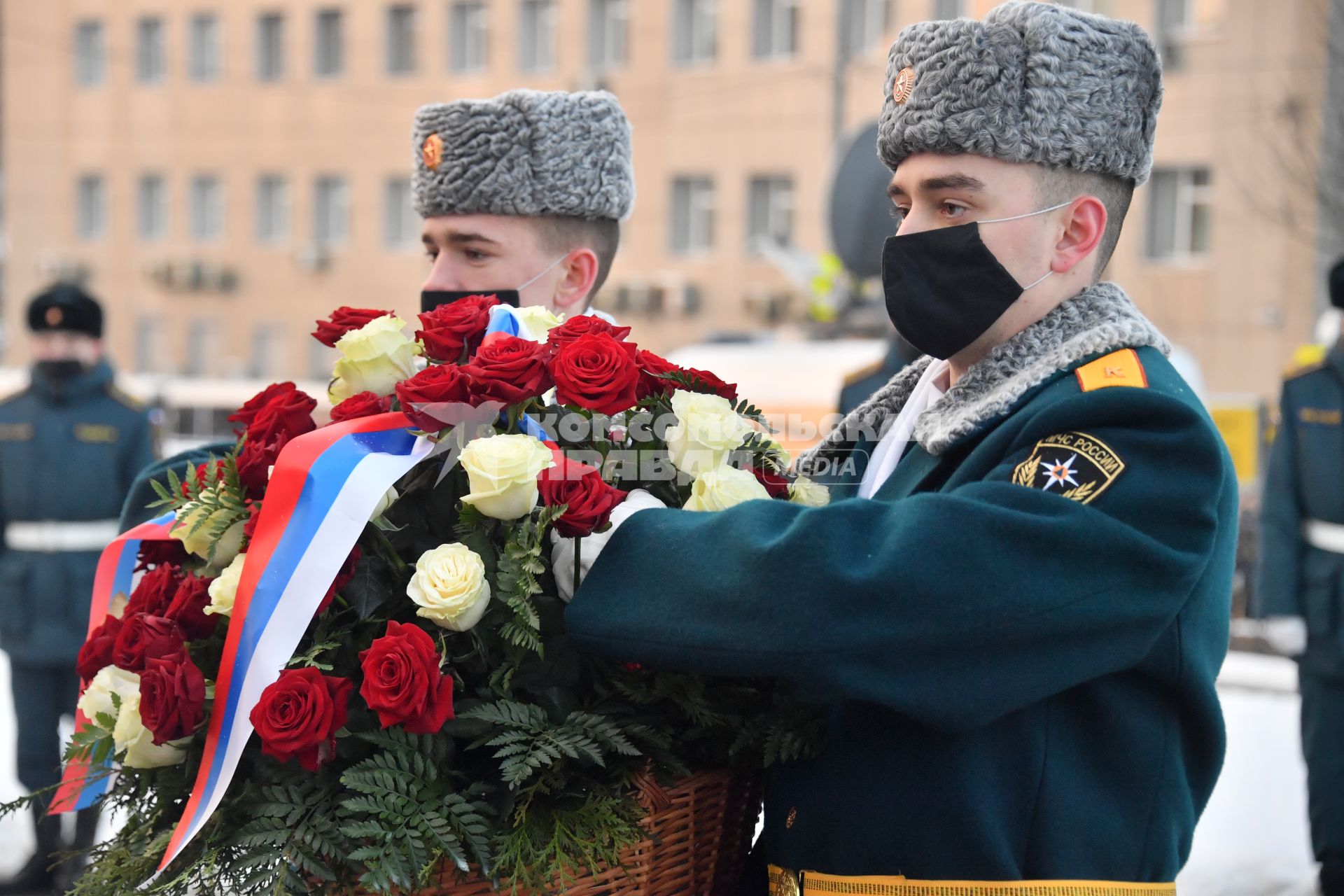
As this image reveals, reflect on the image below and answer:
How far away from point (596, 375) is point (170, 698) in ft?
2.07

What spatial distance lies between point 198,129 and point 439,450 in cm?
2891

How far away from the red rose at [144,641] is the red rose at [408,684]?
28 centimetres

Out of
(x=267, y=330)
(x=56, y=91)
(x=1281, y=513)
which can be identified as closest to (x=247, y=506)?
(x=1281, y=513)

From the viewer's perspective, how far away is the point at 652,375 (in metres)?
1.95

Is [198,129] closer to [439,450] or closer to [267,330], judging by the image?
[267,330]

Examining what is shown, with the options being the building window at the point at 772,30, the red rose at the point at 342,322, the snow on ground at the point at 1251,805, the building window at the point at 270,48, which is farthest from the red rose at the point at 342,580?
the building window at the point at 270,48

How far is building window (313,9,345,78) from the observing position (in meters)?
26.8

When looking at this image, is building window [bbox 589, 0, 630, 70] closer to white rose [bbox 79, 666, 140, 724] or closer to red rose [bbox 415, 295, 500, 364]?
red rose [bbox 415, 295, 500, 364]

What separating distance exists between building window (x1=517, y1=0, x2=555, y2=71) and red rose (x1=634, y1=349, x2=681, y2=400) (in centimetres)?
2353

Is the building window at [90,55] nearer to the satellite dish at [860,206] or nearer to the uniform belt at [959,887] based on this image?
the satellite dish at [860,206]

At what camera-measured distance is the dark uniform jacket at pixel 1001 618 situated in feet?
5.32

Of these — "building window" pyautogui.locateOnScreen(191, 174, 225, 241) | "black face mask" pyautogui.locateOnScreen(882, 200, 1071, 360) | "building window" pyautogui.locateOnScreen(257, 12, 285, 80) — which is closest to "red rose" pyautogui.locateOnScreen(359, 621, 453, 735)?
"black face mask" pyautogui.locateOnScreen(882, 200, 1071, 360)

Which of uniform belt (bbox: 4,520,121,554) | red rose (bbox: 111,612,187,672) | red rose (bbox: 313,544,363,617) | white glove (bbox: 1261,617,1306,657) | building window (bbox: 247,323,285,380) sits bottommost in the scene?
building window (bbox: 247,323,285,380)

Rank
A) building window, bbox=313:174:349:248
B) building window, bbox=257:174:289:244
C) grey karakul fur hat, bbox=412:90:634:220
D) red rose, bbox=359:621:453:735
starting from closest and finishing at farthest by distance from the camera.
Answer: red rose, bbox=359:621:453:735 < grey karakul fur hat, bbox=412:90:634:220 < building window, bbox=313:174:349:248 < building window, bbox=257:174:289:244
